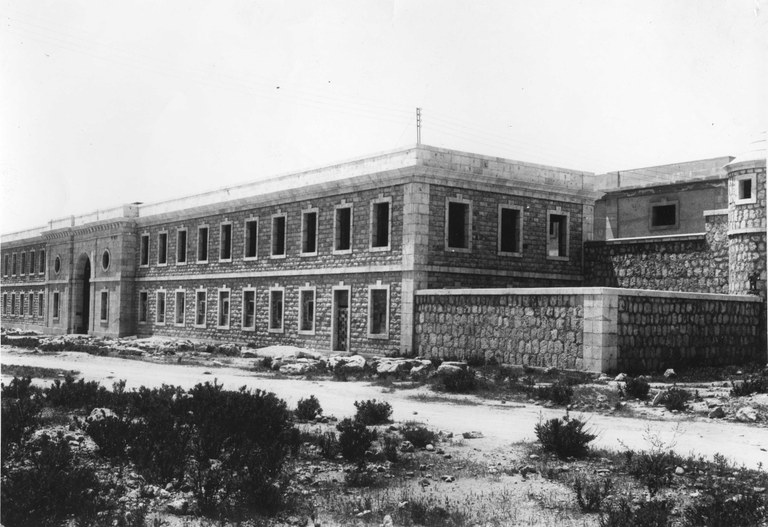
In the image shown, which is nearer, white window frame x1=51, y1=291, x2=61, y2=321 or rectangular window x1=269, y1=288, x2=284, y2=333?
rectangular window x1=269, y1=288, x2=284, y2=333

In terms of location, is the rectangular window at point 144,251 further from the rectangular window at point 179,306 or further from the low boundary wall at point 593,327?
the low boundary wall at point 593,327

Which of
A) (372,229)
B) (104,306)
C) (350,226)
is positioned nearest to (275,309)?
(350,226)

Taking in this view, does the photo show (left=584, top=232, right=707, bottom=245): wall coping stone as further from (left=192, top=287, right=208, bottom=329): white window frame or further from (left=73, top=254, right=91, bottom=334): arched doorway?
(left=73, top=254, right=91, bottom=334): arched doorway

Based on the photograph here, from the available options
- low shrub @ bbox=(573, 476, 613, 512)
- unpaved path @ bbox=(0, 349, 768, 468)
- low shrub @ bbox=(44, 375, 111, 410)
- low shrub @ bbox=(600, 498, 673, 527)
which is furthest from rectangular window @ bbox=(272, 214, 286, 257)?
low shrub @ bbox=(600, 498, 673, 527)

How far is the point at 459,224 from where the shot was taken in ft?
76.0

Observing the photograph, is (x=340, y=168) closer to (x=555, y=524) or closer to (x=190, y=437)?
(x=190, y=437)

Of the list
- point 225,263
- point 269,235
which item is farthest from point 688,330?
point 225,263

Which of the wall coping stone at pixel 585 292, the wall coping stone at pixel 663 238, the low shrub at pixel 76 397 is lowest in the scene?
the low shrub at pixel 76 397

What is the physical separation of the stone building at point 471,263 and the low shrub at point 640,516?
10240 millimetres

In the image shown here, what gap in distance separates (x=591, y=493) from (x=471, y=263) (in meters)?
16.8

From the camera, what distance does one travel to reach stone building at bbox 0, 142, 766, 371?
1773 cm

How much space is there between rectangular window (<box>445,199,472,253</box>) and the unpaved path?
8.14 metres

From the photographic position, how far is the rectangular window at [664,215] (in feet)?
105

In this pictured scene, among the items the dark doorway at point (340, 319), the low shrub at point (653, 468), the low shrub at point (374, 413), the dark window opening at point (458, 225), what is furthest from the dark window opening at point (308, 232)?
the low shrub at point (653, 468)
